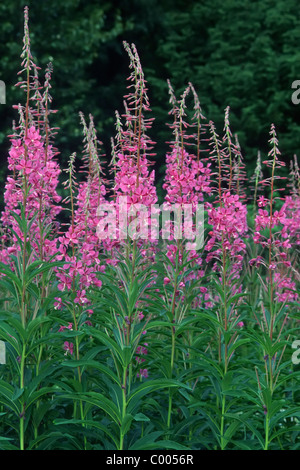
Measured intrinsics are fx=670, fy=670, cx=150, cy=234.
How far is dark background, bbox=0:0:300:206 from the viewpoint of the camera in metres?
15.7

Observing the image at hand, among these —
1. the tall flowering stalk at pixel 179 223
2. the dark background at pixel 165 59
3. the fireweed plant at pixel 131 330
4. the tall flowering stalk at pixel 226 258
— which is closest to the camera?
the fireweed plant at pixel 131 330

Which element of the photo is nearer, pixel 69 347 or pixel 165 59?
pixel 69 347

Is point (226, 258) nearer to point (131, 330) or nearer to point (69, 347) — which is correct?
point (131, 330)

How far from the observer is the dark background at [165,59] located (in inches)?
618

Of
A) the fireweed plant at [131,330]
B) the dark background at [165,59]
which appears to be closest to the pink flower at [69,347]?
the fireweed plant at [131,330]

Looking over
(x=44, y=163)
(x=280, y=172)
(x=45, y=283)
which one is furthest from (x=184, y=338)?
(x=280, y=172)

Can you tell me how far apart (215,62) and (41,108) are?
1371 centimetres

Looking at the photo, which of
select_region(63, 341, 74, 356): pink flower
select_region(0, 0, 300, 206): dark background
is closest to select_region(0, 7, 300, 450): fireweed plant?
select_region(63, 341, 74, 356): pink flower

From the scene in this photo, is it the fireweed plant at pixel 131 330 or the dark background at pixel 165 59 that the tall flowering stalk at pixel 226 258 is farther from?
the dark background at pixel 165 59

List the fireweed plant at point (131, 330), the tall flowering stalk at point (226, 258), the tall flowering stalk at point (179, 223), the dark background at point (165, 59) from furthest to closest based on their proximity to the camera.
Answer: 1. the dark background at point (165, 59)
2. the tall flowering stalk at point (179, 223)
3. the tall flowering stalk at point (226, 258)
4. the fireweed plant at point (131, 330)

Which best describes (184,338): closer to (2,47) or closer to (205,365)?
(205,365)

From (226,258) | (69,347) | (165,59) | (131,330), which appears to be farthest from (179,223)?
(165,59)

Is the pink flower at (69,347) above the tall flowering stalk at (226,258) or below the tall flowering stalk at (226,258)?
below

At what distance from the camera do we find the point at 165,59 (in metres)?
19.9
